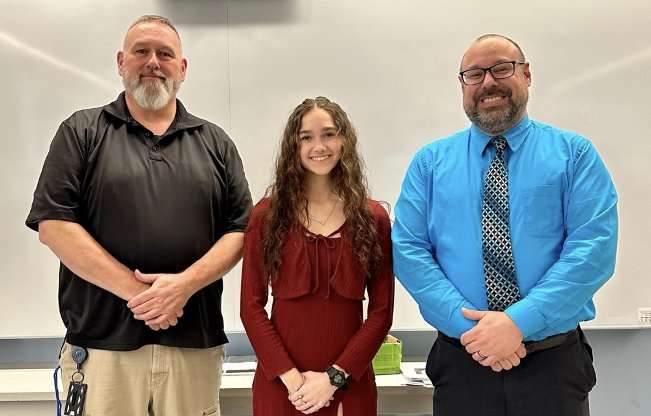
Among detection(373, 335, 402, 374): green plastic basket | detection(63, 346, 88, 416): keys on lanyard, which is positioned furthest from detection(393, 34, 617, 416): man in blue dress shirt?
detection(63, 346, 88, 416): keys on lanyard

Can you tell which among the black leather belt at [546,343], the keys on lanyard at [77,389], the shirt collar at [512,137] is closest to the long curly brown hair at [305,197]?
the shirt collar at [512,137]

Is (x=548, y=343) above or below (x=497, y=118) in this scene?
below

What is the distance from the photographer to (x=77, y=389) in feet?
5.87

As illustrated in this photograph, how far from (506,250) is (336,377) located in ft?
2.07

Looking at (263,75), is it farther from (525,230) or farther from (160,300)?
(525,230)

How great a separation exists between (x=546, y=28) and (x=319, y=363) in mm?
2091

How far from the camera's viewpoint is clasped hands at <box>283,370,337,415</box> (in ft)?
5.56

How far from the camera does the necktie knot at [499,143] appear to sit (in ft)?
5.84

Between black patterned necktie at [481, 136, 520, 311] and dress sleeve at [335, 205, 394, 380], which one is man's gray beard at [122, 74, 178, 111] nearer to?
dress sleeve at [335, 205, 394, 380]

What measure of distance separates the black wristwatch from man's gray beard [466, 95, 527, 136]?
0.88m

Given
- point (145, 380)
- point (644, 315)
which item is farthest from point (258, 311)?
point (644, 315)

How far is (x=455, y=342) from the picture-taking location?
1.70m

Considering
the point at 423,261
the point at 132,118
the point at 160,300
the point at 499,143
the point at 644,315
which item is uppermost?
the point at 132,118

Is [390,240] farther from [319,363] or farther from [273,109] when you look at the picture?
[273,109]
